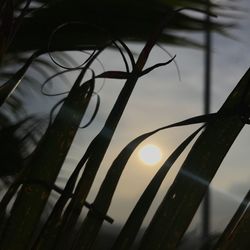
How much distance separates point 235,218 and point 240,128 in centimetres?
5

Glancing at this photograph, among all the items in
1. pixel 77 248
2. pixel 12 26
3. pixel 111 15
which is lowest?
pixel 77 248

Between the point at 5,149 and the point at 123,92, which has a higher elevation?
the point at 5,149

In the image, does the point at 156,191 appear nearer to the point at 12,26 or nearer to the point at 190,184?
the point at 190,184

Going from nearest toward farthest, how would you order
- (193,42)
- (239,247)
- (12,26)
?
(239,247)
(12,26)
(193,42)

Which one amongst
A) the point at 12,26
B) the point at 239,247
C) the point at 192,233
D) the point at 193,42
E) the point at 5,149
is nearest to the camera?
the point at 239,247

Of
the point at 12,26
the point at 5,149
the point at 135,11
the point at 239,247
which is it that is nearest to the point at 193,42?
the point at 135,11

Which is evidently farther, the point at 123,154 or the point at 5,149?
the point at 5,149

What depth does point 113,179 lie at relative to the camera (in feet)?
1.08

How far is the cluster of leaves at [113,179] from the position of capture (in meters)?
0.30

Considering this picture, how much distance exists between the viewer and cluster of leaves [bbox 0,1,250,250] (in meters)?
0.30

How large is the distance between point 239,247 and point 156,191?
0.19ft

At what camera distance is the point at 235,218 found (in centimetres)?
29

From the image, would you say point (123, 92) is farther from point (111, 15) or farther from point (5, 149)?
point (5, 149)

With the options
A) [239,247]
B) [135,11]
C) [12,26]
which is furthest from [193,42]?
[239,247]
